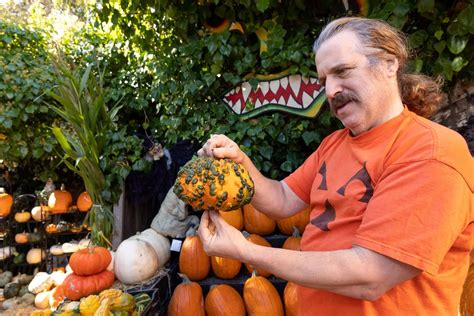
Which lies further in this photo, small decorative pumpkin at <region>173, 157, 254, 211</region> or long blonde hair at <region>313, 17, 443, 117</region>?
small decorative pumpkin at <region>173, 157, 254, 211</region>

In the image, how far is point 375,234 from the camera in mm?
788

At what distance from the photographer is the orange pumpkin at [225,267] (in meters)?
2.44

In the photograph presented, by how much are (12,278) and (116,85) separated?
3117 mm

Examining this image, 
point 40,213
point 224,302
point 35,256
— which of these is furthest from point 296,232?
point 35,256

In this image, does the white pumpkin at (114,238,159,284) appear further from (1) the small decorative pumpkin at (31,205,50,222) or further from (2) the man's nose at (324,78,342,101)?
(1) the small decorative pumpkin at (31,205,50,222)

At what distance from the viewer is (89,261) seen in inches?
92.0

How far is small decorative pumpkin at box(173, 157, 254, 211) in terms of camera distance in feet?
3.84

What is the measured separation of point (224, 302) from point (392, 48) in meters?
1.88

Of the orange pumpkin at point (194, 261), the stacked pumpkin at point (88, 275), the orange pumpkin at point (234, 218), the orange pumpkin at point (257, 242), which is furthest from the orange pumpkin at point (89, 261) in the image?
the orange pumpkin at point (257, 242)

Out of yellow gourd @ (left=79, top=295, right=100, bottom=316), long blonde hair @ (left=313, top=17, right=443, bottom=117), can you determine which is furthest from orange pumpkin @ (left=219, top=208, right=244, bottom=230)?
long blonde hair @ (left=313, top=17, right=443, bottom=117)

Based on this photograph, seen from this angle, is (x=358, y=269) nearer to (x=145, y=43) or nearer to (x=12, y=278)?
(x=145, y=43)

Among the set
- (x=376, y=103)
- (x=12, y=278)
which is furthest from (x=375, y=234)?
(x=12, y=278)

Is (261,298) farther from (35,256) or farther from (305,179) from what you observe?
(35,256)

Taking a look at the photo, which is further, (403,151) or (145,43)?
(145,43)
